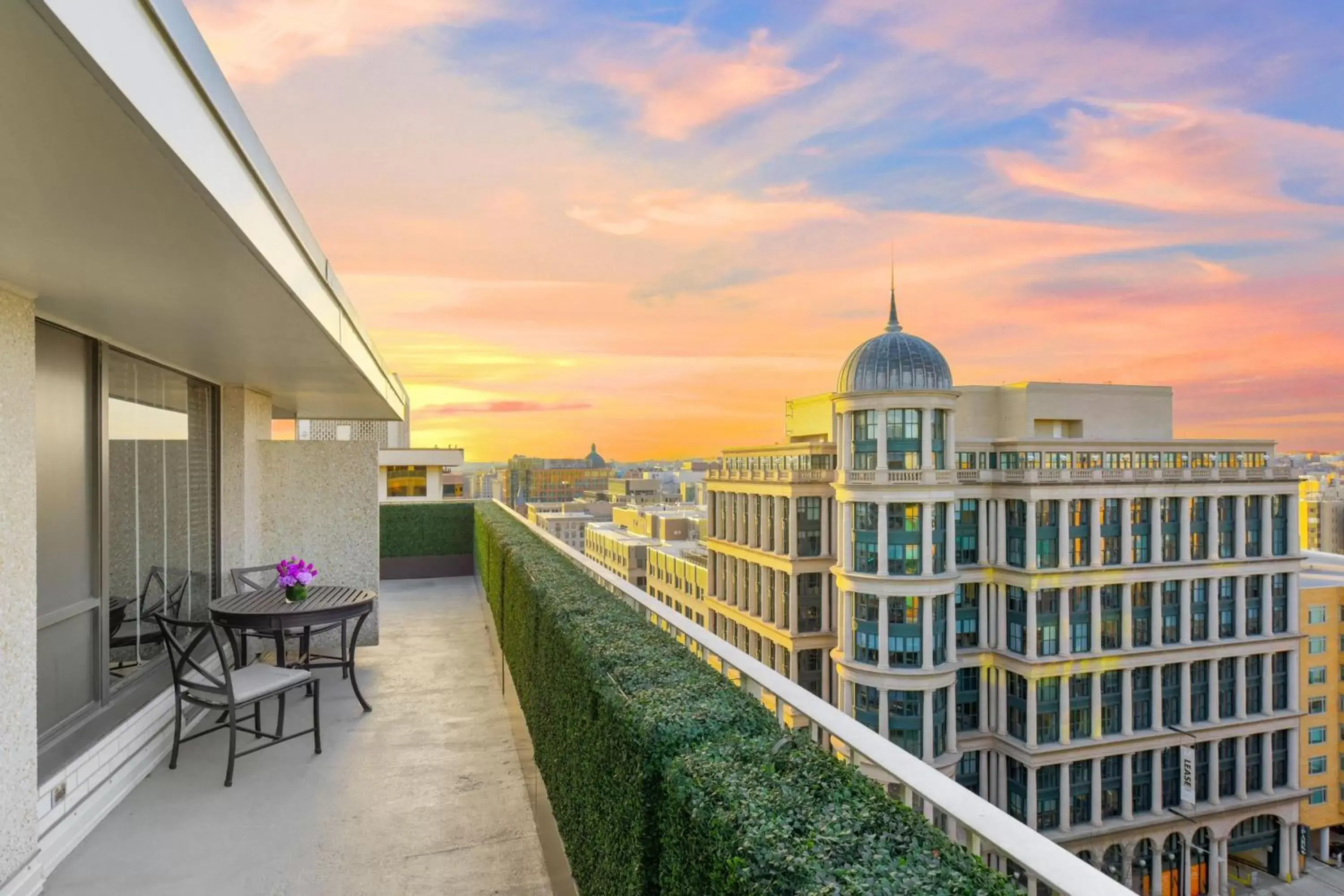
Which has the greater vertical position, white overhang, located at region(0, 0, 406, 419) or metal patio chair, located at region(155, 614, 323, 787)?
white overhang, located at region(0, 0, 406, 419)

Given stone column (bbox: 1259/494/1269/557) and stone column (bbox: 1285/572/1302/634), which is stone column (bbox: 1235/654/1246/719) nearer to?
stone column (bbox: 1285/572/1302/634)

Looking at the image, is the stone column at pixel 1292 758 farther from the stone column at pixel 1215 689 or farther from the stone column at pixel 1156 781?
the stone column at pixel 1156 781

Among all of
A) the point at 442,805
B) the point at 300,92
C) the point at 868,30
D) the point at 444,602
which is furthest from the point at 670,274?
the point at 442,805

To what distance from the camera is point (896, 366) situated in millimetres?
23094

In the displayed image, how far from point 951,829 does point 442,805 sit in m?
3.24

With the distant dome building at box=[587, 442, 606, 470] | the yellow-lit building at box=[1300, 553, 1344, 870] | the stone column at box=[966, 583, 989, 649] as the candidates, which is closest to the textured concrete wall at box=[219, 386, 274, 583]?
the stone column at box=[966, 583, 989, 649]

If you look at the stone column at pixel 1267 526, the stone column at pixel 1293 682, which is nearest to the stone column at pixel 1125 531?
the stone column at pixel 1267 526

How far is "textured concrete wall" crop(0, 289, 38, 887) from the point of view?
9.09ft

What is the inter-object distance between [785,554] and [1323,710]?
23.6 metres

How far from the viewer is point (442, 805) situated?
3768 millimetres

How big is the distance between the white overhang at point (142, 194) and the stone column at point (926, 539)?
2034cm

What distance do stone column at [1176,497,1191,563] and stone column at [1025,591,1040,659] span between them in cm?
664

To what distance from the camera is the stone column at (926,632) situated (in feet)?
71.1

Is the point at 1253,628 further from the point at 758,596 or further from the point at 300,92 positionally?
the point at 300,92
